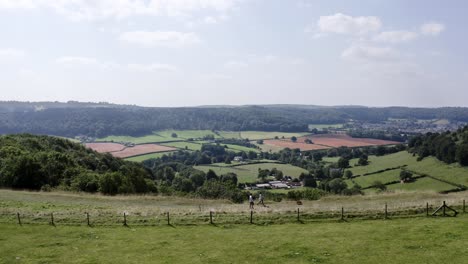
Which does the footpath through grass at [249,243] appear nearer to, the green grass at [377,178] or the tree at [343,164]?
the green grass at [377,178]

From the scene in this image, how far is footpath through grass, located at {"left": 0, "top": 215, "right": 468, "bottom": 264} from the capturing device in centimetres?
2489

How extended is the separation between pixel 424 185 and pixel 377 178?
18.3m

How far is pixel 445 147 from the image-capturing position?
108375 mm

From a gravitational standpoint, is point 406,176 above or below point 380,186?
above

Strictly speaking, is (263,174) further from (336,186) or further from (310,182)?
(336,186)

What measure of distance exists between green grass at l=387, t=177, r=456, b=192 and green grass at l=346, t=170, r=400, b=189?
6567mm

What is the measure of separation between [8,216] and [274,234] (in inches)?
995

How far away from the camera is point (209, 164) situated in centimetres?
16800

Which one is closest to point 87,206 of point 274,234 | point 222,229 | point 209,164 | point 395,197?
point 222,229

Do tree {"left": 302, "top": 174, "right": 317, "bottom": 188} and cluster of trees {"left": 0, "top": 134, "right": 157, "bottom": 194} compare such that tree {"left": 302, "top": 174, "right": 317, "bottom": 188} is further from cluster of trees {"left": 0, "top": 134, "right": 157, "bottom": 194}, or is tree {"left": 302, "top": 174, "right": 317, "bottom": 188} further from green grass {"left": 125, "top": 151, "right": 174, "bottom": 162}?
green grass {"left": 125, "top": 151, "right": 174, "bottom": 162}

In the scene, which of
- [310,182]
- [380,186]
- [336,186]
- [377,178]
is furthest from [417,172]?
[310,182]

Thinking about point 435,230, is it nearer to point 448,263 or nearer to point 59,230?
point 448,263

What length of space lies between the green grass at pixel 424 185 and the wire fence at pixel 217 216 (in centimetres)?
5244

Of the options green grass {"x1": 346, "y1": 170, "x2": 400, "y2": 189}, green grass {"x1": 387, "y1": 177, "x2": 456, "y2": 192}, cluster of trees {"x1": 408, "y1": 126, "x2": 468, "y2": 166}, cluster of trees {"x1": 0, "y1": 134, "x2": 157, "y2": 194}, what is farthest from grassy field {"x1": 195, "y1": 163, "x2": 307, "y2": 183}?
cluster of trees {"x1": 0, "y1": 134, "x2": 157, "y2": 194}
